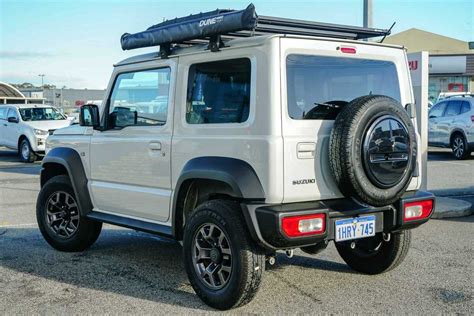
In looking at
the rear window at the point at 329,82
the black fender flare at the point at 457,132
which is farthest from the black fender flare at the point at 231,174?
the black fender flare at the point at 457,132

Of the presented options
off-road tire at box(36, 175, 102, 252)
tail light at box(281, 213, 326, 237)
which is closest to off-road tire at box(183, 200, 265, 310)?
tail light at box(281, 213, 326, 237)

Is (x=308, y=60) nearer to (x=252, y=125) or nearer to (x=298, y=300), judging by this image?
(x=252, y=125)

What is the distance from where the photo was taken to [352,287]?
5012 millimetres

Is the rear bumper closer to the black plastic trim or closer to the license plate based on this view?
the license plate

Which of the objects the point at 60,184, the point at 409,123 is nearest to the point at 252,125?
the point at 409,123

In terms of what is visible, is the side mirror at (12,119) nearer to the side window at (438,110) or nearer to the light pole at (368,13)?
the light pole at (368,13)

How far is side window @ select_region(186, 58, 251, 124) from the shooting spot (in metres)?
4.45

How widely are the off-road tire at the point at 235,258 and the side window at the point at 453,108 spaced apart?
13400 millimetres

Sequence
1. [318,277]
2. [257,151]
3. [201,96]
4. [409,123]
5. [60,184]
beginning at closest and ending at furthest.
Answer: [257,151], [409,123], [201,96], [318,277], [60,184]

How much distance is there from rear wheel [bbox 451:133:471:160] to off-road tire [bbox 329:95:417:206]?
1233 cm

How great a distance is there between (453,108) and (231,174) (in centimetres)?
1371

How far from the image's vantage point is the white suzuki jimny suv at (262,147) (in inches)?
165

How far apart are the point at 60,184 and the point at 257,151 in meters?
2.97

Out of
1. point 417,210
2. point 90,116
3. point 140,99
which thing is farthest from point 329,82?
point 90,116
